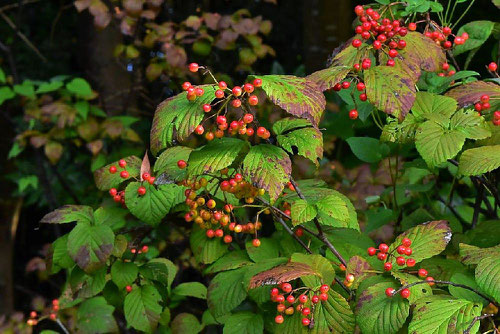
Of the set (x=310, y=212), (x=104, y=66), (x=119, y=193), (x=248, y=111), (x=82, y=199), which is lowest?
(x=82, y=199)

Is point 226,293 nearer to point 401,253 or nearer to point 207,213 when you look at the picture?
point 207,213

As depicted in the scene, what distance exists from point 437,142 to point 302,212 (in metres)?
0.32

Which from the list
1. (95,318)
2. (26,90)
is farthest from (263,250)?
(26,90)

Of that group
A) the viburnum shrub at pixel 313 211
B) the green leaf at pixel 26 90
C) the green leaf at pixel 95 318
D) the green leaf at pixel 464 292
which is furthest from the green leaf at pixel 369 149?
the green leaf at pixel 26 90

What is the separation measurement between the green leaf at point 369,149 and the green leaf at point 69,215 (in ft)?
2.48

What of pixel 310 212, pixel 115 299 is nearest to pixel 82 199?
pixel 115 299

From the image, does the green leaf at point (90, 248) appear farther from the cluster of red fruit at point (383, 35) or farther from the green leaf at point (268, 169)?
the cluster of red fruit at point (383, 35)

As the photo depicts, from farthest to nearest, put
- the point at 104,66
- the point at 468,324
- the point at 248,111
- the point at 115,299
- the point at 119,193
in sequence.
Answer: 1. the point at 104,66
2. the point at 115,299
3. the point at 119,193
4. the point at 248,111
5. the point at 468,324

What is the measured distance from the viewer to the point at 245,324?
4.75 feet

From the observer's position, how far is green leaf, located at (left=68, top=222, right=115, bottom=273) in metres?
1.45

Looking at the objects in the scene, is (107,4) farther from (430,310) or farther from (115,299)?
(430,310)

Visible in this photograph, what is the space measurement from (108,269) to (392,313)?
2.69 feet

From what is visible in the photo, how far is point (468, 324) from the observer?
1.06 metres

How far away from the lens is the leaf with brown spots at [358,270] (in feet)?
4.07
